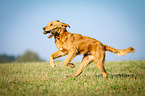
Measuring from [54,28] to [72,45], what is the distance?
0.92 metres

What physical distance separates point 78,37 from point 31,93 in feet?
10.2

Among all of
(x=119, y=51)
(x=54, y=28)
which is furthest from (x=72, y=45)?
(x=119, y=51)

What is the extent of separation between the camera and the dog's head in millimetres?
6418

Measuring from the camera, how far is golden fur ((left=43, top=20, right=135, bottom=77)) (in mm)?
6398

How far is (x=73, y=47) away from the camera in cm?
641

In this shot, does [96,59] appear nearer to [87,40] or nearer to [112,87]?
[87,40]

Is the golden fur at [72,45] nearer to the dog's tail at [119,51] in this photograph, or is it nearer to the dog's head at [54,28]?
the dog's head at [54,28]

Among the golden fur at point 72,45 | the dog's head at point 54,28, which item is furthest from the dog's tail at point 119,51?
the dog's head at point 54,28

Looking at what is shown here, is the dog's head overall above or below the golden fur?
above

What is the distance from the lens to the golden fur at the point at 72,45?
640 cm

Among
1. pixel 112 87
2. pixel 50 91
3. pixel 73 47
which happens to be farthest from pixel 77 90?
pixel 73 47

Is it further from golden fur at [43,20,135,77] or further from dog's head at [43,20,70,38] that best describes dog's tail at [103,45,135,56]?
→ dog's head at [43,20,70,38]

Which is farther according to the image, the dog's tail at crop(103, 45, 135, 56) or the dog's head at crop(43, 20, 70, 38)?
the dog's tail at crop(103, 45, 135, 56)

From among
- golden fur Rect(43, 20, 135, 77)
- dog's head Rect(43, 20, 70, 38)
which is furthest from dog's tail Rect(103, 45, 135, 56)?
dog's head Rect(43, 20, 70, 38)
